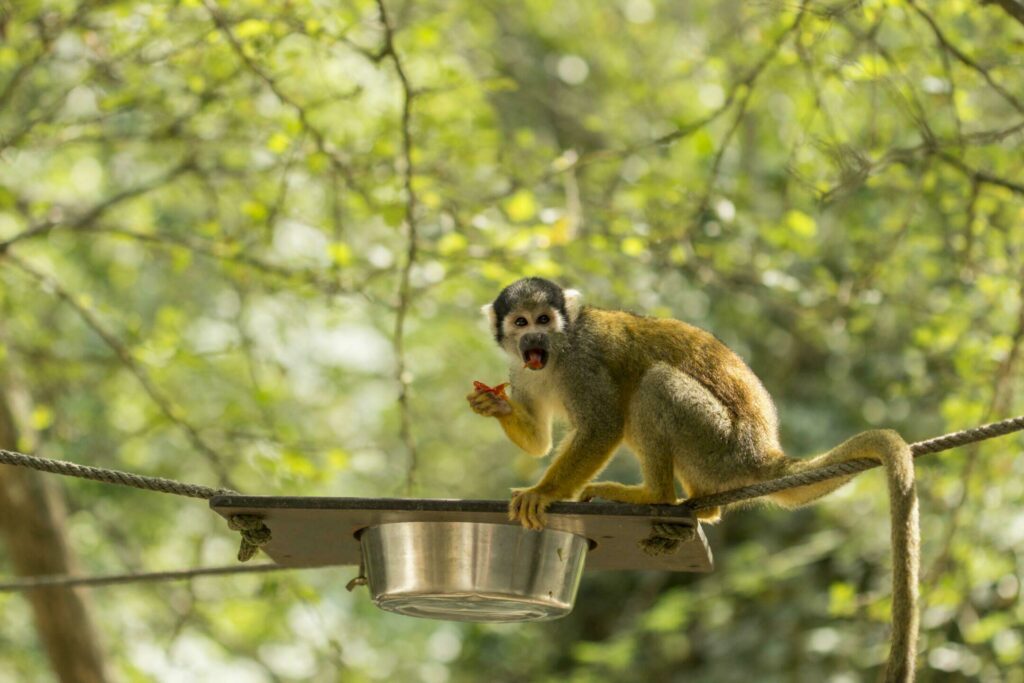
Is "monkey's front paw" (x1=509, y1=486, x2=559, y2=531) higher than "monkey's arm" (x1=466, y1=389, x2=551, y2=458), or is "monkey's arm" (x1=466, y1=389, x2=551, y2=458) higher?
"monkey's arm" (x1=466, y1=389, x2=551, y2=458)

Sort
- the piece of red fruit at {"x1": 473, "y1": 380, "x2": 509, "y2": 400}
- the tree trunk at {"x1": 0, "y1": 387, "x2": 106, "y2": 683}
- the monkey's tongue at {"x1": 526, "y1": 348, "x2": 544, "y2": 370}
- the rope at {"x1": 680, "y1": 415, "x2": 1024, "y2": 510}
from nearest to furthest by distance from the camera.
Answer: the rope at {"x1": 680, "y1": 415, "x2": 1024, "y2": 510}, the piece of red fruit at {"x1": 473, "y1": 380, "x2": 509, "y2": 400}, the monkey's tongue at {"x1": 526, "y1": 348, "x2": 544, "y2": 370}, the tree trunk at {"x1": 0, "y1": 387, "x2": 106, "y2": 683}

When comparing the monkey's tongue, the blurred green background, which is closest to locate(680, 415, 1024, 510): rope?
the monkey's tongue

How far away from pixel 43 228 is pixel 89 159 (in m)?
4.76

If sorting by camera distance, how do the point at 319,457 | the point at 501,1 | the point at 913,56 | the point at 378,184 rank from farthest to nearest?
1. the point at 501,1
2. the point at 319,457
3. the point at 378,184
4. the point at 913,56

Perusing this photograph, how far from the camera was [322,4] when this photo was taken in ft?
19.9

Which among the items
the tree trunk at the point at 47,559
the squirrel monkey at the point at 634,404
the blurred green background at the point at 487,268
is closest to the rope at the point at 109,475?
the squirrel monkey at the point at 634,404

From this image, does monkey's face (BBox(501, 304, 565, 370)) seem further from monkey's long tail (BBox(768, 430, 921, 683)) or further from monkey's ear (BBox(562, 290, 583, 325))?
monkey's long tail (BBox(768, 430, 921, 683))

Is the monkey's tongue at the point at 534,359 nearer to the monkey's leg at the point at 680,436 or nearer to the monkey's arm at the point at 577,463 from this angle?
the monkey's arm at the point at 577,463

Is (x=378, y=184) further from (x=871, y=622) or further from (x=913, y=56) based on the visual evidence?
(x=871, y=622)

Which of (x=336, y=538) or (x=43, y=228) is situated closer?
(x=336, y=538)

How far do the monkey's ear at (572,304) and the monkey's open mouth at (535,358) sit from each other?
0.22 m

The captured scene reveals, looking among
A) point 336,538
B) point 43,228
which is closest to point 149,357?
point 43,228

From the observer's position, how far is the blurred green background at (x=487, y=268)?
5605 mm

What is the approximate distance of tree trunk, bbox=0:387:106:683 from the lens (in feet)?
22.2
